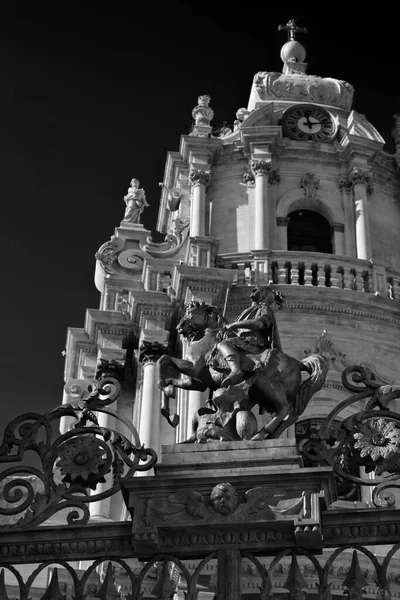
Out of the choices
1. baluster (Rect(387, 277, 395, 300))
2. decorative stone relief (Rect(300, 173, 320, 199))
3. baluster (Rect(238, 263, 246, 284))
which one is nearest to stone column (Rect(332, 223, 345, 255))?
decorative stone relief (Rect(300, 173, 320, 199))

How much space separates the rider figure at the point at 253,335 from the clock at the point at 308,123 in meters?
18.2

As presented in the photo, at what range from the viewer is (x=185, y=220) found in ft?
96.7

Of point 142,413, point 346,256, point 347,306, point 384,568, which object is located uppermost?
point 346,256

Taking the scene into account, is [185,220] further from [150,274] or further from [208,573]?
[208,573]

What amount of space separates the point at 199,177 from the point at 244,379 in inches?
716

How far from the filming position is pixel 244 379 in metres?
11.8

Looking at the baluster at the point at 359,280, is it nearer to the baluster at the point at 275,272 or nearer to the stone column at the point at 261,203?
the baluster at the point at 275,272

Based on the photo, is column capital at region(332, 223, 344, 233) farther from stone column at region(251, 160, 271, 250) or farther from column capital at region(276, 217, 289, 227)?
stone column at region(251, 160, 271, 250)

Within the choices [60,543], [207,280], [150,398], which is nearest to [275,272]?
[207,280]

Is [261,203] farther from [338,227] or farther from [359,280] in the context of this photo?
[359,280]

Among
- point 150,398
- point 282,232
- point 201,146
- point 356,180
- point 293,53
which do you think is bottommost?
point 150,398

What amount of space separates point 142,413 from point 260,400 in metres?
13.2

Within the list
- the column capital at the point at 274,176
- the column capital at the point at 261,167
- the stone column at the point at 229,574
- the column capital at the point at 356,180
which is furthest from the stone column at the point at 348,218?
the stone column at the point at 229,574

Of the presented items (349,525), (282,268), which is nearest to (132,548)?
(349,525)
